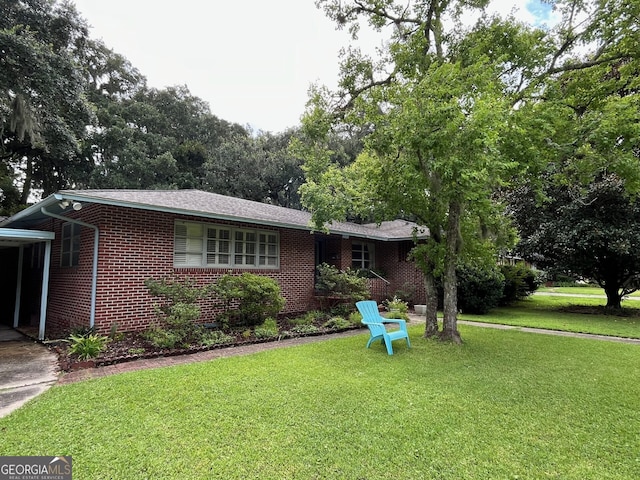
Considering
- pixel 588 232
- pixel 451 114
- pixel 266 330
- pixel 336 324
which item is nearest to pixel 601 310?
pixel 588 232

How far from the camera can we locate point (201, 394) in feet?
14.0

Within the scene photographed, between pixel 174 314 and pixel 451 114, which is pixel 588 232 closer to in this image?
pixel 451 114

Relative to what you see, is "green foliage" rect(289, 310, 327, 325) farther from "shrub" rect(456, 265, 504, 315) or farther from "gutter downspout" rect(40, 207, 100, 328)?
"shrub" rect(456, 265, 504, 315)

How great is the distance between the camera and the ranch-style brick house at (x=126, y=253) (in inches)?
277

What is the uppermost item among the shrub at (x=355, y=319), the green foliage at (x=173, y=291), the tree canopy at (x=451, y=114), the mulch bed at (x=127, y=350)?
the tree canopy at (x=451, y=114)

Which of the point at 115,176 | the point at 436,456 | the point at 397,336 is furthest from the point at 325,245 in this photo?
the point at 115,176

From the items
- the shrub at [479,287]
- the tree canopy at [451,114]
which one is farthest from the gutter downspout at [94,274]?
the shrub at [479,287]

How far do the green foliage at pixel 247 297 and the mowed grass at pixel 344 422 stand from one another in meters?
2.28

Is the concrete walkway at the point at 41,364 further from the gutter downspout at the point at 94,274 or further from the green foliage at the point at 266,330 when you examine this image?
the gutter downspout at the point at 94,274

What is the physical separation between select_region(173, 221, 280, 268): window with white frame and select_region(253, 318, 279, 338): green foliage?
191cm

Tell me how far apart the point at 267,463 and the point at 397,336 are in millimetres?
4116

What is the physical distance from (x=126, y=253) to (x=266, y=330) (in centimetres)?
334

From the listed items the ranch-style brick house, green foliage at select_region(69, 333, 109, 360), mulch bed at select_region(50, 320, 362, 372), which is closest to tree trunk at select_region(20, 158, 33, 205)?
the ranch-style brick house

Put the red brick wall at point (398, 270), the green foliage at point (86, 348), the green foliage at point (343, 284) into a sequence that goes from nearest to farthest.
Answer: the green foliage at point (86, 348), the green foliage at point (343, 284), the red brick wall at point (398, 270)
